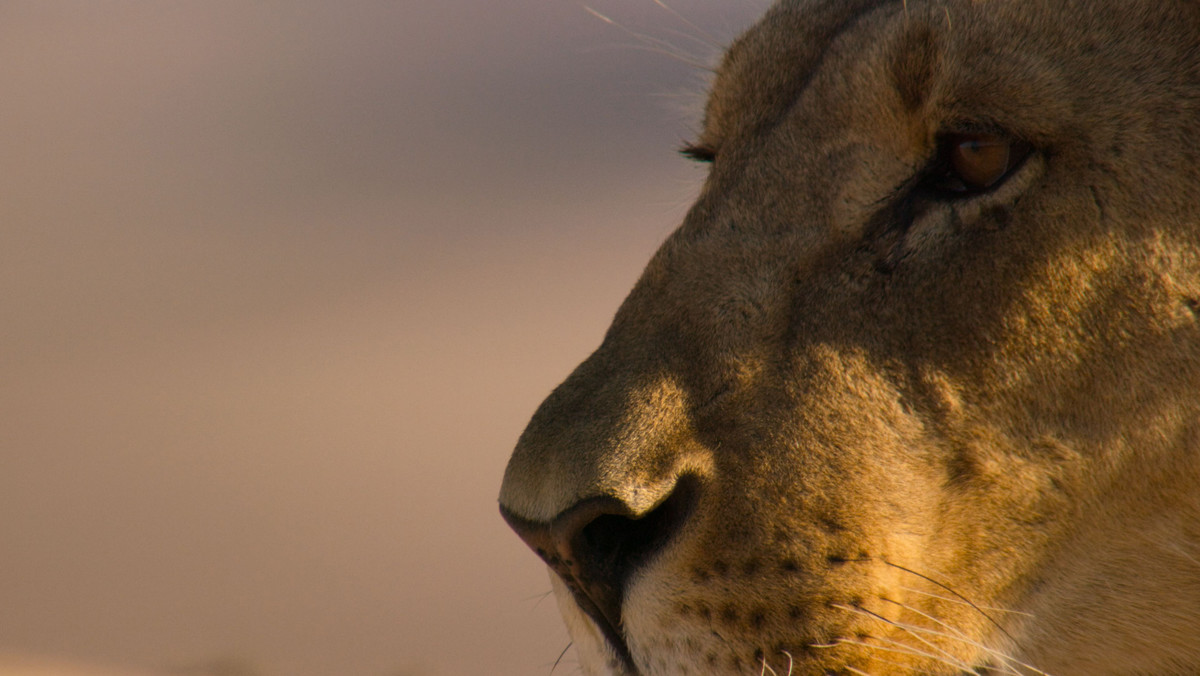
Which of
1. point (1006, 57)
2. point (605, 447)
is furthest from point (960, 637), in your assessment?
point (1006, 57)

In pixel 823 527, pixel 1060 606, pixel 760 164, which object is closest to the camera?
pixel 823 527

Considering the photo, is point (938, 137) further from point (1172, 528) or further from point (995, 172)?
point (1172, 528)

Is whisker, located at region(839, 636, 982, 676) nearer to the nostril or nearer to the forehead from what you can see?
the nostril

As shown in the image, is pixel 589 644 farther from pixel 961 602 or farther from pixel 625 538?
pixel 961 602

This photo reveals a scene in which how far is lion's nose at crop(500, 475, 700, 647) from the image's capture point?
209cm

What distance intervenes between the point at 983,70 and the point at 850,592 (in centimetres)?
105

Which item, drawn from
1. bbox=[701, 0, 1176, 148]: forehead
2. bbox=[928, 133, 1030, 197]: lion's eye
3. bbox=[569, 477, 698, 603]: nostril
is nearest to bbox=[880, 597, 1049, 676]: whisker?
bbox=[569, 477, 698, 603]: nostril

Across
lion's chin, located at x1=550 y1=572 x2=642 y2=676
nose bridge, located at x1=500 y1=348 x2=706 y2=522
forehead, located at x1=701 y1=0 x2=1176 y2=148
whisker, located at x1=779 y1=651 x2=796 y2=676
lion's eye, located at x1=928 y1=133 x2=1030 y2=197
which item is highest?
forehead, located at x1=701 y1=0 x2=1176 y2=148

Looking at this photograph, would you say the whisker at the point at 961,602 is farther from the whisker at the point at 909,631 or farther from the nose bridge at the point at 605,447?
the nose bridge at the point at 605,447

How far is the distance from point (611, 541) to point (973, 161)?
41.5 inches

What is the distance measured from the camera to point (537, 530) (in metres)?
2.15

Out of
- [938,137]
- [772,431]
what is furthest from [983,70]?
[772,431]

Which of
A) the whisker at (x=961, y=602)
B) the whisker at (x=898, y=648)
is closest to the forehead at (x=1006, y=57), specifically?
the whisker at (x=961, y=602)

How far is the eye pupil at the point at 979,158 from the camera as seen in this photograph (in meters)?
2.27
